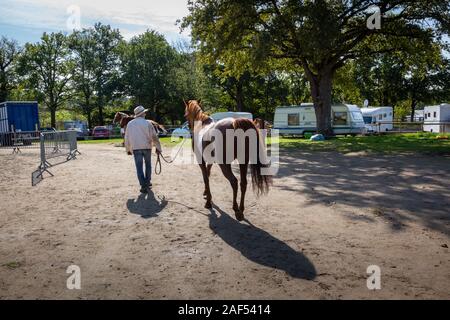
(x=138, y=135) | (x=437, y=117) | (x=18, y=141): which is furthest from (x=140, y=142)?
(x=437, y=117)

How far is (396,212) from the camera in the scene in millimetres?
6250

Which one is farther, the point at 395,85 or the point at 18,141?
the point at 395,85

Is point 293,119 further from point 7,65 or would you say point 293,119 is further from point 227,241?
point 7,65

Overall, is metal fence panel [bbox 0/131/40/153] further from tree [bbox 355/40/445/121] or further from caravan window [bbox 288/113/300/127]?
tree [bbox 355/40/445/121]

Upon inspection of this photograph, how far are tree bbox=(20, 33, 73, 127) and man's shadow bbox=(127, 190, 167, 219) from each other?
55.5m

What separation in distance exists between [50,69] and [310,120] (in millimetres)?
45936

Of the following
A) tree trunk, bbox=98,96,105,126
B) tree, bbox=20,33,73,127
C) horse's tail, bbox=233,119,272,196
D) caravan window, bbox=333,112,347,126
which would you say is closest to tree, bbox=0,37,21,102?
tree, bbox=20,33,73,127

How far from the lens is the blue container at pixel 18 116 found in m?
31.2

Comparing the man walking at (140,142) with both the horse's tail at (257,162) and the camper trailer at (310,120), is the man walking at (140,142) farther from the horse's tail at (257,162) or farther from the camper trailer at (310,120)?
the camper trailer at (310,120)

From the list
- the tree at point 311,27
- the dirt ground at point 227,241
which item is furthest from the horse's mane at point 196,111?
the tree at point 311,27

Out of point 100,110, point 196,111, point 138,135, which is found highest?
point 100,110

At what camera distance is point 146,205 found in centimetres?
727

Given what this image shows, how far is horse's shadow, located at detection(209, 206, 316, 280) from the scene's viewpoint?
160 inches
